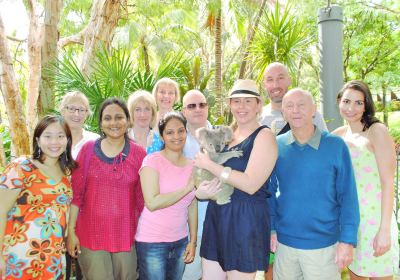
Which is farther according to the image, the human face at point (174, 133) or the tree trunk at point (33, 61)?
the tree trunk at point (33, 61)

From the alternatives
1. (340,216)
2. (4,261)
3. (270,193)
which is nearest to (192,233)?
(270,193)

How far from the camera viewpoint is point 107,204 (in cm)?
290

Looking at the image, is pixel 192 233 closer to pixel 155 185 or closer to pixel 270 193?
pixel 155 185

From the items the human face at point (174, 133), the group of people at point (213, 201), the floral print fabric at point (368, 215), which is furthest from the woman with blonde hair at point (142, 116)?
the floral print fabric at point (368, 215)

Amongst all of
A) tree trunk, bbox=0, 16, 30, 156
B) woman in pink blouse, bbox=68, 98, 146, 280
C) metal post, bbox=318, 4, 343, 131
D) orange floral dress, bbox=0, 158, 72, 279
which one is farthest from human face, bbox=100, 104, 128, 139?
tree trunk, bbox=0, 16, 30, 156

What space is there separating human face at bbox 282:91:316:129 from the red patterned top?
1.28 meters

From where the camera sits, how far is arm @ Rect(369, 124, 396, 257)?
2.79 meters

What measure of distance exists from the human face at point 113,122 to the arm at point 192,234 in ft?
2.73

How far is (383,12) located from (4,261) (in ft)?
48.1

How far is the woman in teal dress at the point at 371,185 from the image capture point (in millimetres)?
2820

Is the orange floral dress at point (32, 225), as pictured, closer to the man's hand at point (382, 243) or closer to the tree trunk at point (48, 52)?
the man's hand at point (382, 243)

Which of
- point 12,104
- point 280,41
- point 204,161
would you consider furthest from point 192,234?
point 12,104

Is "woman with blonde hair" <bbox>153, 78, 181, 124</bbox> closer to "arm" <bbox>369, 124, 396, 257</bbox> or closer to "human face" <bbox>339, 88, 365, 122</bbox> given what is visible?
"human face" <bbox>339, 88, 365, 122</bbox>

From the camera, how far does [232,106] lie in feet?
8.61
